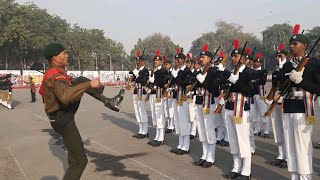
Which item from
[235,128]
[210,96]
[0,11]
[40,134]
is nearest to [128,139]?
[40,134]

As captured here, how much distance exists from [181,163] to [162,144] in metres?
2.15

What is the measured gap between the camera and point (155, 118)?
1022cm

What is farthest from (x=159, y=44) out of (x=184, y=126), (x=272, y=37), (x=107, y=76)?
(x=184, y=126)

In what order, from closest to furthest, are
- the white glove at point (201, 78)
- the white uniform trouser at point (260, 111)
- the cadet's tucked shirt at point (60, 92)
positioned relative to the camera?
the cadet's tucked shirt at point (60, 92), the white glove at point (201, 78), the white uniform trouser at point (260, 111)

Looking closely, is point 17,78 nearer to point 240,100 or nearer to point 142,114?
point 142,114

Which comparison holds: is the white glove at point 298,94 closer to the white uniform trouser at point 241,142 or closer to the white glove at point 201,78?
the white uniform trouser at point 241,142

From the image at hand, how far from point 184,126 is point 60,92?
5.00 metres

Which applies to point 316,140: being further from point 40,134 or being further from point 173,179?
point 40,134

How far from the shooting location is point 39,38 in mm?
57344

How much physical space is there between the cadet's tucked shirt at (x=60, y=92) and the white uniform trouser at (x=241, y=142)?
323 cm

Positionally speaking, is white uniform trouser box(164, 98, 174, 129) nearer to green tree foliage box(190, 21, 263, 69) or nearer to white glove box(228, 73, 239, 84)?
white glove box(228, 73, 239, 84)

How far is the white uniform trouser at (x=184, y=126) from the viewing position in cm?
856

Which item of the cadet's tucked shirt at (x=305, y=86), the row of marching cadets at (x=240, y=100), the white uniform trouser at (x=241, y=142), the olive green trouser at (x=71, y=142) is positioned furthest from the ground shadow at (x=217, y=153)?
the olive green trouser at (x=71, y=142)

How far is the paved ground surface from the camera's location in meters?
6.77
